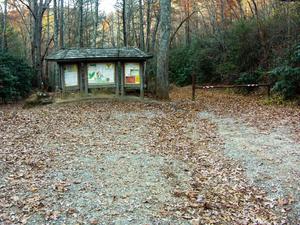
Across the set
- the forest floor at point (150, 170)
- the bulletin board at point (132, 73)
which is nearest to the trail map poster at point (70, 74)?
the bulletin board at point (132, 73)

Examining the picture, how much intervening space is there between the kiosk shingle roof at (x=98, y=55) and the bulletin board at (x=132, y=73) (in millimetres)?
528

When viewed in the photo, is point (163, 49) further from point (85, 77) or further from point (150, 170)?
point (150, 170)

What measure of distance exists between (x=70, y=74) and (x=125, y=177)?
41.2 ft

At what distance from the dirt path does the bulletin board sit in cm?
648

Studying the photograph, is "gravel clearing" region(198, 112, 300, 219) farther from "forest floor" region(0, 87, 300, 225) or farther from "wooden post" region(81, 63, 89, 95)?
"wooden post" region(81, 63, 89, 95)

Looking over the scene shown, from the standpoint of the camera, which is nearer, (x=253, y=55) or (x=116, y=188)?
(x=116, y=188)

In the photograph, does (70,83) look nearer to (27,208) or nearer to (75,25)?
(27,208)

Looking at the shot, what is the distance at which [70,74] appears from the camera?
18.4 meters

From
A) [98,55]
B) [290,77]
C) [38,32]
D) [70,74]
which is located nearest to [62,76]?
[70,74]

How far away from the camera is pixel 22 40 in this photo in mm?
48031

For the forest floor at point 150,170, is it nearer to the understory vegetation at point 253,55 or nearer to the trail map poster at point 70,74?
the understory vegetation at point 253,55

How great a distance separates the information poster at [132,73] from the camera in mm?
18422

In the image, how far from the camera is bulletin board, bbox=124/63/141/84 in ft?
60.4

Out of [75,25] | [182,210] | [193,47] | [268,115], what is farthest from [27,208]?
[75,25]
